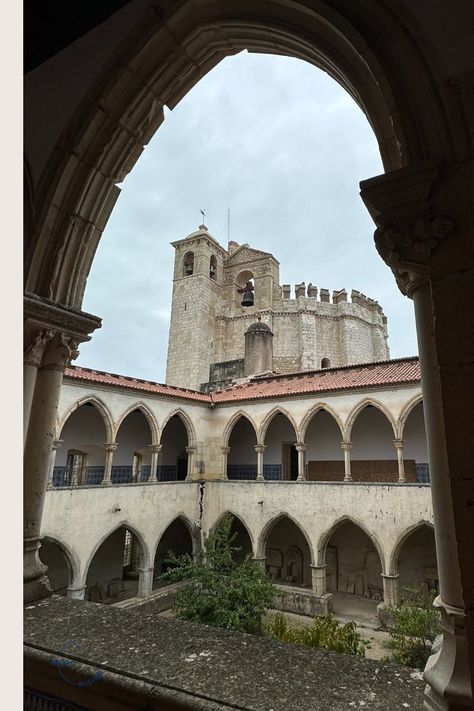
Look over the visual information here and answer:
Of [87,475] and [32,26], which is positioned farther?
[87,475]

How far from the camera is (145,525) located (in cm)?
1253

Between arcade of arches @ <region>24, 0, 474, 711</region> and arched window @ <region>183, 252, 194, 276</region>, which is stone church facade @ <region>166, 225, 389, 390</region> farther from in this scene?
arcade of arches @ <region>24, 0, 474, 711</region>

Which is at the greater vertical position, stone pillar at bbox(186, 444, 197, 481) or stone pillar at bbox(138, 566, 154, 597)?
stone pillar at bbox(186, 444, 197, 481)

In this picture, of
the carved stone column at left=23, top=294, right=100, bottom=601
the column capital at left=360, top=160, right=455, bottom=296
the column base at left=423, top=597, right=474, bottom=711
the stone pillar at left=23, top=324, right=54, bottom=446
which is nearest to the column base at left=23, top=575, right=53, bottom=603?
the carved stone column at left=23, top=294, right=100, bottom=601

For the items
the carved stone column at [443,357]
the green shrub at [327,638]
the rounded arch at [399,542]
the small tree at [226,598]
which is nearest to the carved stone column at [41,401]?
the carved stone column at [443,357]

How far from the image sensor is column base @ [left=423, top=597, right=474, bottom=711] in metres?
1.17

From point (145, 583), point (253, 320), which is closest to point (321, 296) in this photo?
point (253, 320)

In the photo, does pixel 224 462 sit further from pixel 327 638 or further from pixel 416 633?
pixel 416 633

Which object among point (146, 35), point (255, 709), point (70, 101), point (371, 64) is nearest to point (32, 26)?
point (70, 101)

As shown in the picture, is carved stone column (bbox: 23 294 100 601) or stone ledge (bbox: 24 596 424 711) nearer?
stone ledge (bbox: 24 596 424 711)

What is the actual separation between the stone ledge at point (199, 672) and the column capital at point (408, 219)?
1.43 metres

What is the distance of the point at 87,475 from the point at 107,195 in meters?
12.3

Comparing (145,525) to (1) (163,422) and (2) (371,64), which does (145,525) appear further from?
(2) (371,64)

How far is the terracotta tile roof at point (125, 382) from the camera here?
1122 cm
